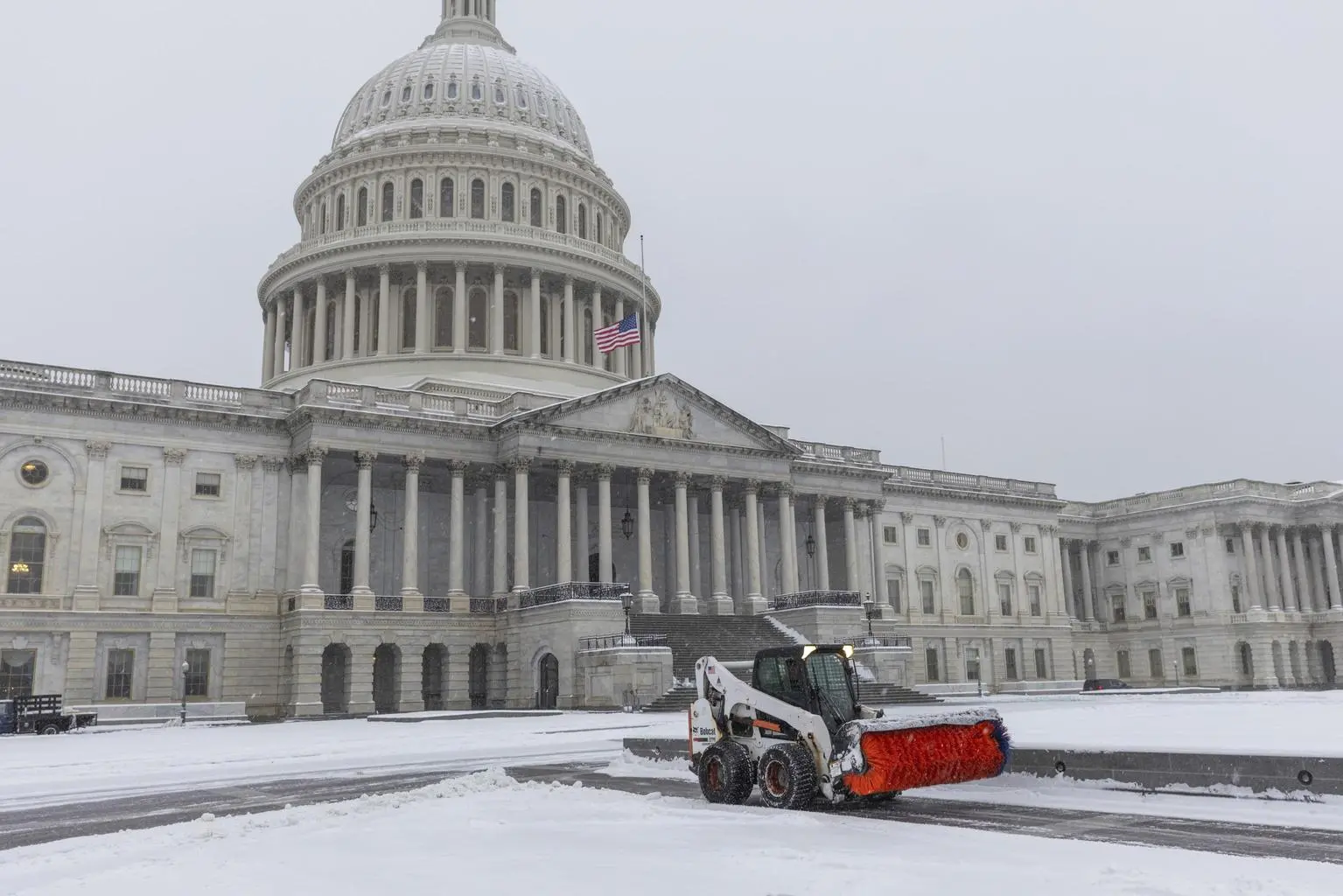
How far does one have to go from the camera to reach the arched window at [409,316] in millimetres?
70375

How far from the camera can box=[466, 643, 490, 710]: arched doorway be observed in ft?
180

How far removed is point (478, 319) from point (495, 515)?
66.6 feet

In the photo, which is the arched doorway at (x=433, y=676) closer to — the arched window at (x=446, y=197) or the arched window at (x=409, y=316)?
the arched window at (x=409, y=316)

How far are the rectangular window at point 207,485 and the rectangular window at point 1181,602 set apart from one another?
66736 mm

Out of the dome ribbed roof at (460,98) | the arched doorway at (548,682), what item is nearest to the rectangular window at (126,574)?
the arched doorway at (548,682)

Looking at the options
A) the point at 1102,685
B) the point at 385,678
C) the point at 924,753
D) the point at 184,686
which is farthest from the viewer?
the point at 1102,685

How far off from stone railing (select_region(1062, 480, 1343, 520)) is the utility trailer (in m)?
70.9

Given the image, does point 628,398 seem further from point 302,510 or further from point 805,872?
point 805,872

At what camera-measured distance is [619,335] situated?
6044 cm

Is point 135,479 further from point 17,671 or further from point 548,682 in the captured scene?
point 548,682

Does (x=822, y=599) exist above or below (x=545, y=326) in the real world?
below

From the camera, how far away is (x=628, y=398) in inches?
2260

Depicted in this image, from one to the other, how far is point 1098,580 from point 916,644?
24.5 metres

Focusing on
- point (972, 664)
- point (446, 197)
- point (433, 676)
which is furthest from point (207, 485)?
point (972, 664)
